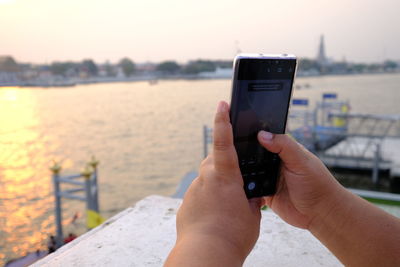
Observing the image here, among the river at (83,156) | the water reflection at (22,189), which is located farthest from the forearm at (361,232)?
the water reflection at (22,189)

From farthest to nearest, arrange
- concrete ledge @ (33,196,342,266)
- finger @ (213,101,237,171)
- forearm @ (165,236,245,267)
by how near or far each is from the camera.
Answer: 1. concrete ledge @ (33,196,342,266)
2. finger @ (213,101,237,171)
3. forearm @ (165,236,245,267)

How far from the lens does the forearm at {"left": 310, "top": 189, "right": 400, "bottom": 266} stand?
0.88 m

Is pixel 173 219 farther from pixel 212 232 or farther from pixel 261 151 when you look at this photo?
pixel 212 232

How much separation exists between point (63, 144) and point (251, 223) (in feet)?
64.7

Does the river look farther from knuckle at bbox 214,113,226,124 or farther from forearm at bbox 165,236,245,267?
forearm at bbox 165,236,245,267

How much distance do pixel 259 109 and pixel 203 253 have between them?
411 millimetres

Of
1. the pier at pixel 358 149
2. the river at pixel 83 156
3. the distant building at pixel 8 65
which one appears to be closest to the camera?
the distant building at pixel 8 65

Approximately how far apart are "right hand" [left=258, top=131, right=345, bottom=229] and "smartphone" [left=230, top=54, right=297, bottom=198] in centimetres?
4

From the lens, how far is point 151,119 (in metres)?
27.6

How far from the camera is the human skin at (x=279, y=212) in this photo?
71 cm

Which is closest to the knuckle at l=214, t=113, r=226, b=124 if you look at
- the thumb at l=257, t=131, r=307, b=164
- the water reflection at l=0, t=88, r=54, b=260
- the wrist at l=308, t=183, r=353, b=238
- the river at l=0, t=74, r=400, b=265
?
the thumb at l=257, t=131, r=307, b=164

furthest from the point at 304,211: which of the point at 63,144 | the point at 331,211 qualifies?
the point at 63,144

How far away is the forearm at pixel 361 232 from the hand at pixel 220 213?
238 mm

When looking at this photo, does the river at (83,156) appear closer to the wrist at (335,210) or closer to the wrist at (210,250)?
the wrist at (335,210)
